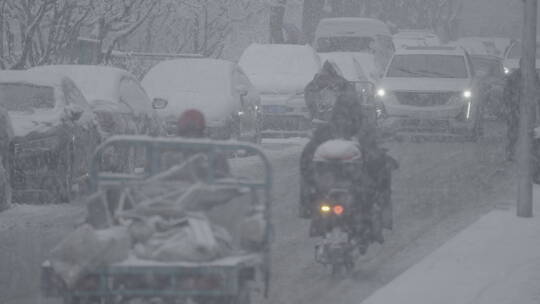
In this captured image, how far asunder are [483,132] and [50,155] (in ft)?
48.3

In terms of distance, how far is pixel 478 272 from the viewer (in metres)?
10.2

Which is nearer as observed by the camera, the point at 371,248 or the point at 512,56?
the point at 371,248

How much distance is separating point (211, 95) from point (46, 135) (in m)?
6.75

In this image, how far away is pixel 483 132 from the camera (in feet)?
89.7

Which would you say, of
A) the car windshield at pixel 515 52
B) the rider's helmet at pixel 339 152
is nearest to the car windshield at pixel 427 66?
the car windshield at pixel 515 52

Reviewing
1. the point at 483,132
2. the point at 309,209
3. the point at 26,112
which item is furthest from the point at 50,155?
the point at 483,132

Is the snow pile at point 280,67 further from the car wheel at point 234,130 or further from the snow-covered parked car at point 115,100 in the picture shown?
the snow-covered parked car at point 115,100

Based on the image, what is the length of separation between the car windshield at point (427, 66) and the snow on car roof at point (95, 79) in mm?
9279

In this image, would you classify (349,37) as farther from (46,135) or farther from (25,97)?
(46,135)

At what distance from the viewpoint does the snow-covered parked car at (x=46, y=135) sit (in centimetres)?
1434

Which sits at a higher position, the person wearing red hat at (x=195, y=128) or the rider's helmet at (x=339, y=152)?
the person wearing red hat at (x=195, y=128)

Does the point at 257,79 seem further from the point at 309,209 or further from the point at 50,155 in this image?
the point at 309,209

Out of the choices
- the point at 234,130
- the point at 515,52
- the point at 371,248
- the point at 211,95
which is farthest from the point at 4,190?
the point at 515,52

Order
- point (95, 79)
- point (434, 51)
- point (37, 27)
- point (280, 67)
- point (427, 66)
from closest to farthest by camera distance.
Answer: point (95, 79), point (37, 27), point (280, 67), point (427, 66), point (434, 51)
